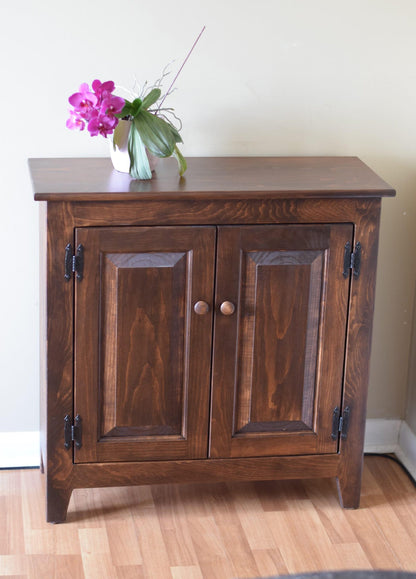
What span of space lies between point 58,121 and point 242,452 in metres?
1.02

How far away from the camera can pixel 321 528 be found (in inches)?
117

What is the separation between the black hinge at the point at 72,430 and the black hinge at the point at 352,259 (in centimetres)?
79

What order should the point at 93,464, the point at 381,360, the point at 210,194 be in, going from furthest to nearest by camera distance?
1. the point at 381,360
2. the point at 93,464
3. the point at 210,194

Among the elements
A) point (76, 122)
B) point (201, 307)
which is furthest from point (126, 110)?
point (201, 307)

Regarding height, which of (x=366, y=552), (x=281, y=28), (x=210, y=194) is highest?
(x=281, y=28)

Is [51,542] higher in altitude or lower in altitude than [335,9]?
lower

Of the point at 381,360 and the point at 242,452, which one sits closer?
the point at 242,452

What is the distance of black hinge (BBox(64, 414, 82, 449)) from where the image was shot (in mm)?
2848

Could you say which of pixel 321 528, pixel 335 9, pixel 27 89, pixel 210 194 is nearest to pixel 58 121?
pixel 27 89

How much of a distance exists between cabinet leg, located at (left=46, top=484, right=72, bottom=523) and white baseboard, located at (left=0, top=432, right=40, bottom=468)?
33cm

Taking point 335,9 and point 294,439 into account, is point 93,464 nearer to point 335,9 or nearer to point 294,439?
point 294,439

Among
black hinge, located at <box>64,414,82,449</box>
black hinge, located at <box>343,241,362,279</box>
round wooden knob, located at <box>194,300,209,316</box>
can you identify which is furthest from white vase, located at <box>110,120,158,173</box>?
black hinge, located at <box>64,414,82,449</box>

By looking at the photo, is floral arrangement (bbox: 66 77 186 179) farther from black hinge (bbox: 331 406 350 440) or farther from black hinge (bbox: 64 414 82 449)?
black hinge (bbox: 331 406 350 440)

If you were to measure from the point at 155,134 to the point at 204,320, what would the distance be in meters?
0.49
